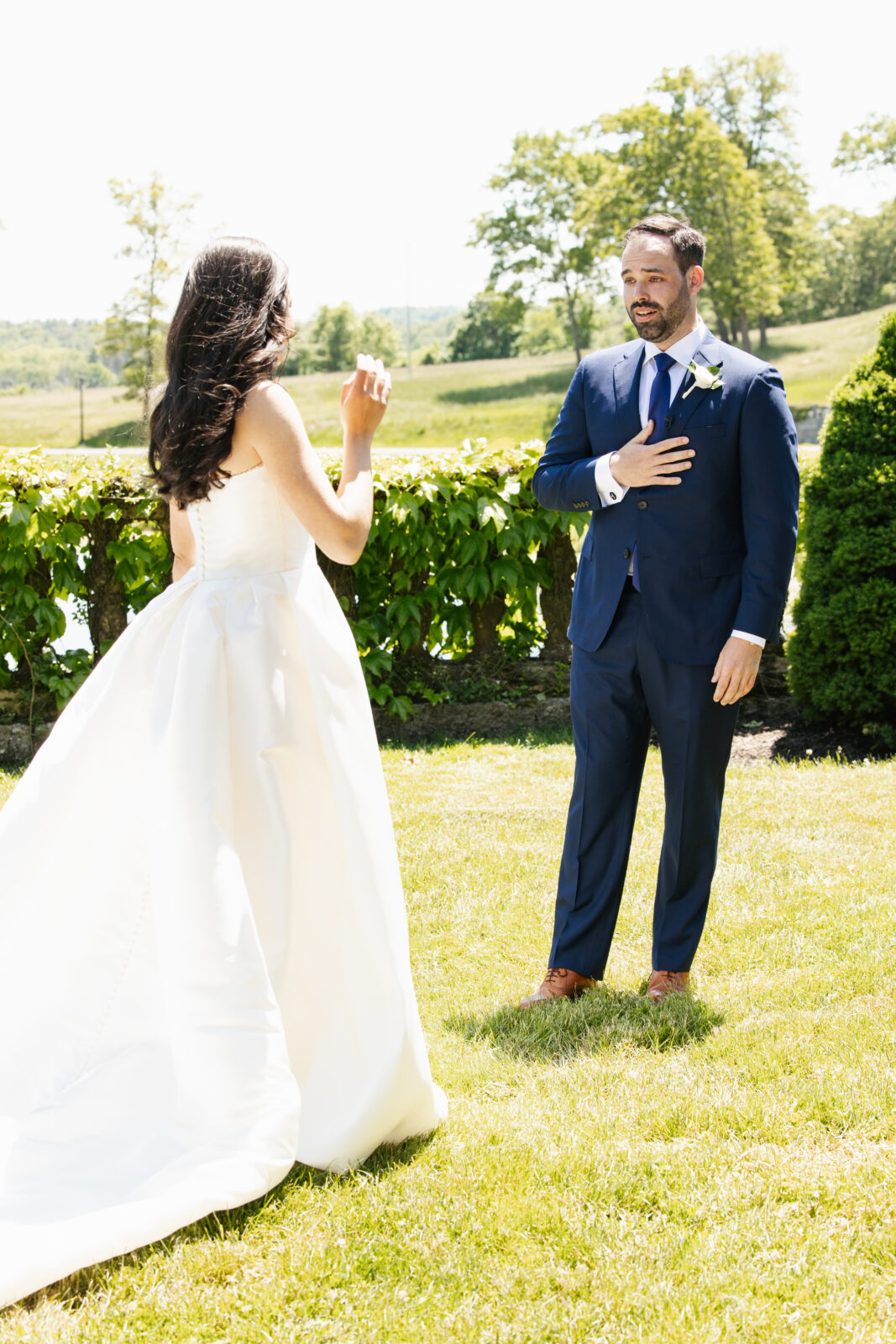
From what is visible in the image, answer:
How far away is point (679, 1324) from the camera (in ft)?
7.70

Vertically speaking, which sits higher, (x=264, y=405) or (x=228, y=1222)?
(x=264, y=405)

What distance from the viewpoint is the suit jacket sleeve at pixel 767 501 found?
359cm

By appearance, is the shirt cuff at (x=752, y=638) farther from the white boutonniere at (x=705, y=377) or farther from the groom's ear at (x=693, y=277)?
the groom's ear at (x=693, y=277)

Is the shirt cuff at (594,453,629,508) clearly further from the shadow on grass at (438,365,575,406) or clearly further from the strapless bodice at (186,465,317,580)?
the shadow on grass at (438,365,575,406)

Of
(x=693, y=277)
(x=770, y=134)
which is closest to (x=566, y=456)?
(x=693, y=277)

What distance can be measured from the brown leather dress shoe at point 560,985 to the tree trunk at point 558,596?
12.8ft

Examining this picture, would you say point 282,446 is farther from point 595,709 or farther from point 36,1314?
point 36,1314

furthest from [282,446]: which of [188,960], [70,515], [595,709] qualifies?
[70,515]

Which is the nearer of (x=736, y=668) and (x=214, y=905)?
(x=214, y=905)

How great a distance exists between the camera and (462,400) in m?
55.1

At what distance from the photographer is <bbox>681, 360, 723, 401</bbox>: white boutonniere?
3609 millimetres

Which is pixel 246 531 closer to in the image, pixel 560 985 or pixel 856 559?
pixel 560 985

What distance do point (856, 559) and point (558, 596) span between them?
192cm

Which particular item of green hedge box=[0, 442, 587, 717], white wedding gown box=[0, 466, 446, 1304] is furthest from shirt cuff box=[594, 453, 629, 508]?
green hedge box=[0, 442, 587, 717]
